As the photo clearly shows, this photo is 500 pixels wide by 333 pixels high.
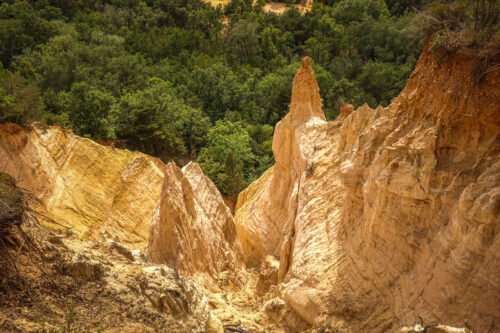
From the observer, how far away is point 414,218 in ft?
29.3

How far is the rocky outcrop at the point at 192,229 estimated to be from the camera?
12758 millimetres

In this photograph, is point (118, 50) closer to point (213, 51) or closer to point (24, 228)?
point (213, 51)

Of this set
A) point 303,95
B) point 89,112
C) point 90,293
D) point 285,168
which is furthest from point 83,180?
point 90,293

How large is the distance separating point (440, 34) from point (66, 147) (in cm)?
1804

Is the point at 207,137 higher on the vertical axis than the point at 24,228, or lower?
lower

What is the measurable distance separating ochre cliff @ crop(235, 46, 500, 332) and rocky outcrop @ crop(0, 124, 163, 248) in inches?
379

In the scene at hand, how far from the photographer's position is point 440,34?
9.03 meters

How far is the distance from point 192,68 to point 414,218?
42714 millimetres

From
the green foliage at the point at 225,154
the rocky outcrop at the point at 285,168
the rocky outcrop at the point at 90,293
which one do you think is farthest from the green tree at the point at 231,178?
the rocky outcrop at the point at 90,293

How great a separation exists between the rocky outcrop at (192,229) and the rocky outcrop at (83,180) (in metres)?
4.76

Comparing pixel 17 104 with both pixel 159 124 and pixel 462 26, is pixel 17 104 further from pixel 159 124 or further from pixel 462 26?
pixel 462 26

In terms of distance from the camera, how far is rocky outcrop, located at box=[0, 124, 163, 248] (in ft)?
64.2

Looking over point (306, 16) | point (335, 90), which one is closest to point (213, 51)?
point (306, 16)

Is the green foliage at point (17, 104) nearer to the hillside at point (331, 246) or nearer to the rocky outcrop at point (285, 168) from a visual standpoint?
the hillside at point (331, 246)
